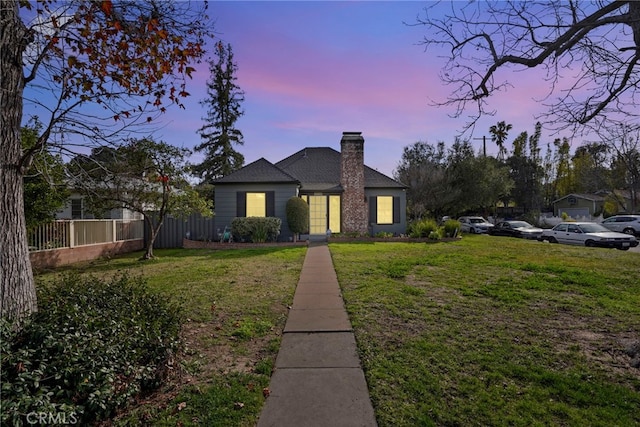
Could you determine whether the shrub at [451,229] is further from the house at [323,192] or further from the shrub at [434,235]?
the house at [323,192]

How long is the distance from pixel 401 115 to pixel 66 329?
8.00 meters

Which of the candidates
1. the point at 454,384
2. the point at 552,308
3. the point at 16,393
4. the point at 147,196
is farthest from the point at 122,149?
the point at 147,196

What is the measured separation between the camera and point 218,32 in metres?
4.09

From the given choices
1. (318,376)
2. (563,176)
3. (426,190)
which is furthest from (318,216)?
(563,176)

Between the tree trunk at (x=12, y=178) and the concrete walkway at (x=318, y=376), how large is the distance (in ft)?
8.63

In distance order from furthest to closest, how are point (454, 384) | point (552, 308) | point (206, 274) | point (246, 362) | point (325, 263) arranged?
point (325, 263)
point (206, 274)
point (552, 308)
point (246, 362)
point (454, 384)

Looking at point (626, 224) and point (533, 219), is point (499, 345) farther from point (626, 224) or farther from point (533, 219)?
point (533, 219)

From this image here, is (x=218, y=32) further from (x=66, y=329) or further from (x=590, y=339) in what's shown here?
(x=590, y=339)

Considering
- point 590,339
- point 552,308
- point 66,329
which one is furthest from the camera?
point 552,308

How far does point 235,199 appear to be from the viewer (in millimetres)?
15961

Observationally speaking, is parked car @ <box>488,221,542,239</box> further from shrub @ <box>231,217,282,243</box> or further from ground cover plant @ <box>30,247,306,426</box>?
ground cover plant @ <box>30,247,306,426</box>

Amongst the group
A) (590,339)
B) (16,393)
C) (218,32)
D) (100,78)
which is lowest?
(590,339)

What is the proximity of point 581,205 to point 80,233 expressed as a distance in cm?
4809

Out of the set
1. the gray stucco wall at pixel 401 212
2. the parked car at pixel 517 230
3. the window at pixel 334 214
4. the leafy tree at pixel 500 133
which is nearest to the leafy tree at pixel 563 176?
the leafy tree at pixel 500 133
